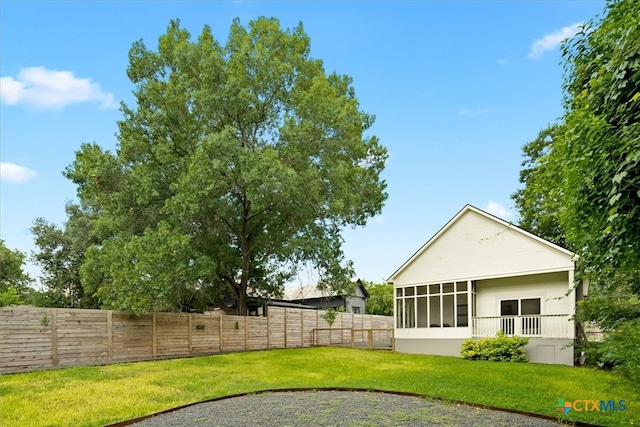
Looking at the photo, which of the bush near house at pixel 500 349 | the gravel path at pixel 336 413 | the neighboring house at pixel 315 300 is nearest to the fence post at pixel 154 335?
the gravel path at pixel 336 413

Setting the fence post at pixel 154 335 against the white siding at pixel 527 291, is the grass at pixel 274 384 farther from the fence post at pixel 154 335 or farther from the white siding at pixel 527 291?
the white siding at pixel 527 291

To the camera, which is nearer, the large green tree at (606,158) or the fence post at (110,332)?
the large green tree at (606,158)

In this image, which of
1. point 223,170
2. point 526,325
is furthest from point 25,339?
point 526,325

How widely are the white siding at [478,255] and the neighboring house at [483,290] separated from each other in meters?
0.03

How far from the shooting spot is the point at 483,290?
52.7ft

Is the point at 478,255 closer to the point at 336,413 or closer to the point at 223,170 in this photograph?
the point at 223,170

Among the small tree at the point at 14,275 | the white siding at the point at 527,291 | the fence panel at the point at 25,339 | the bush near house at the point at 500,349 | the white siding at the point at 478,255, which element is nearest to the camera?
the fence panel at the point at 25,339

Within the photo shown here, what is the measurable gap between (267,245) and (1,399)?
11.7 metres

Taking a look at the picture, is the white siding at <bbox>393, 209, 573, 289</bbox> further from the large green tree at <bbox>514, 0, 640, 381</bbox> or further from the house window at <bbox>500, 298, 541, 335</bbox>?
the large green tree at <bbox>514, 0, 640, 381</bbox>

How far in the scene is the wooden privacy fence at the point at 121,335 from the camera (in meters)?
11.1

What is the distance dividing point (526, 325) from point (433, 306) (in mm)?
3928

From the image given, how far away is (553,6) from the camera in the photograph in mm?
7852

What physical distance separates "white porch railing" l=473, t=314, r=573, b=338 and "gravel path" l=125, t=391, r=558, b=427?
8.02 m

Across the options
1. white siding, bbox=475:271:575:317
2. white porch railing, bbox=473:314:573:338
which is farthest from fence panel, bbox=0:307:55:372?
white siding, bbox=475:271:575:317
